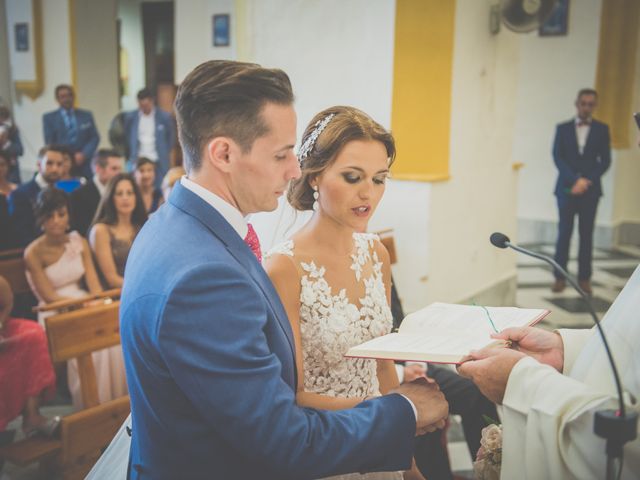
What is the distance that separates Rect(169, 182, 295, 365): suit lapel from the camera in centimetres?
134

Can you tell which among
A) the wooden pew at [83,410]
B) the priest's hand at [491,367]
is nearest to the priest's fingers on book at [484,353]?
the priest's hand at [491,367]

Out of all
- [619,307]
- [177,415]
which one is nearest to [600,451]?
[619,307]

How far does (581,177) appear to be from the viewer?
690cm

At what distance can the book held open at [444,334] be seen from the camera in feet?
4.97

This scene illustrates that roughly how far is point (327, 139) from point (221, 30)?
8.36 m

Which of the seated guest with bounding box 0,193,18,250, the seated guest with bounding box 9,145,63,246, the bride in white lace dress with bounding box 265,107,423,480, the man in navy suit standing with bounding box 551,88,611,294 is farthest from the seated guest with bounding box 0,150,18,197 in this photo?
the man in navy suit standing with bounding box 551,88,611,294

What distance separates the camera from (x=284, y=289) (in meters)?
1.91

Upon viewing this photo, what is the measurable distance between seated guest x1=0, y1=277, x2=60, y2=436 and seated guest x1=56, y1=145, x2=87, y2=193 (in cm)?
234

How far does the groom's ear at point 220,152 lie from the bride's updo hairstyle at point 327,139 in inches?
26.9

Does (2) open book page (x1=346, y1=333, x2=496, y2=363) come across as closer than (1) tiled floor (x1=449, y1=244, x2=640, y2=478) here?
Yes

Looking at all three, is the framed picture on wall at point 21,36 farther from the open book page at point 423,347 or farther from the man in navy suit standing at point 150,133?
the open book page at point 423,347

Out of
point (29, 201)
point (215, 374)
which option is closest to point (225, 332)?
point (215, 374)

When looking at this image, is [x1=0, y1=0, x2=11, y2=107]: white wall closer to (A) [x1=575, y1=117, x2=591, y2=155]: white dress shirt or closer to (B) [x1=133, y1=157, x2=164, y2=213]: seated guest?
(B) [x1=133, y1=157, x2=164, y2=213]: seated guest

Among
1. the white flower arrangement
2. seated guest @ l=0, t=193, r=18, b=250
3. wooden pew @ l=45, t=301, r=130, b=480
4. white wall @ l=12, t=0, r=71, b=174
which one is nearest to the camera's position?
the white flower arrangement
